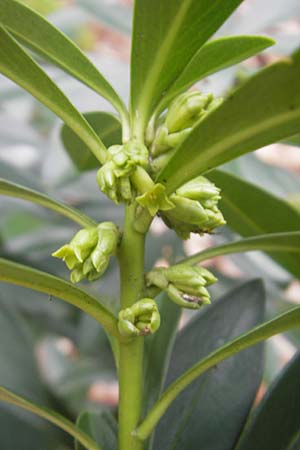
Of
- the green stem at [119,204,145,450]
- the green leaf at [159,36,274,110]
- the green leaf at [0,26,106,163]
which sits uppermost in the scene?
the green leaf at [159,36,274,110]

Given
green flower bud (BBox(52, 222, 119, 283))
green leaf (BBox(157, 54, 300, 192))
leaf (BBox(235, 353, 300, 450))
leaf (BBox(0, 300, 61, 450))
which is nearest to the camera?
green leaf (BBox(157, 54, 300, 192))

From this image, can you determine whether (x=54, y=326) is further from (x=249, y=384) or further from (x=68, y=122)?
(x=68, y=122)

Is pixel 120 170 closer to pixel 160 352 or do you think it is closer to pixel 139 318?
pixel 139 318

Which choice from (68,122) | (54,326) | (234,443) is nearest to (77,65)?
(68,122)

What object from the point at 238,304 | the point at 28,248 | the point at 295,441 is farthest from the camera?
the point at 28,248

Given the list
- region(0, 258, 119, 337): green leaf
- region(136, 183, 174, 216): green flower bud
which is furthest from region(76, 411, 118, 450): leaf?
region(136, 183, 174, 216): green flower bud

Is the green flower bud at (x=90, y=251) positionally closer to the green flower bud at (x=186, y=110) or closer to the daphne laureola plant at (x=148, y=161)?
the daphne laureola plant at (x=148, y=161)

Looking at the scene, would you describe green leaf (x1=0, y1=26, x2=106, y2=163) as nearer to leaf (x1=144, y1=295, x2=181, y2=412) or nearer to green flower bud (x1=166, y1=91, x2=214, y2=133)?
green flower bud (x1=166, y1=91, x2=214, y2=133)
